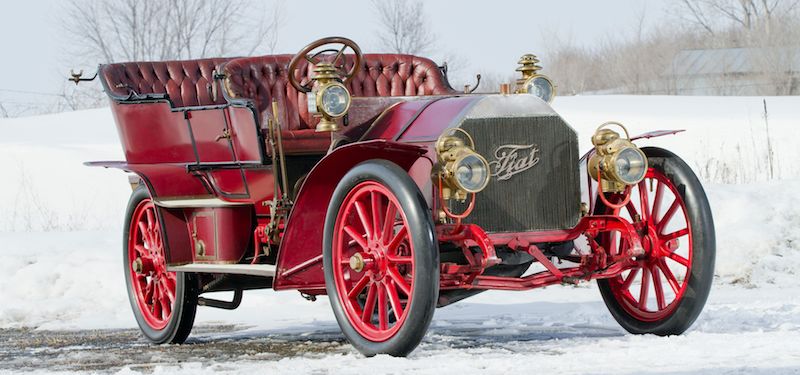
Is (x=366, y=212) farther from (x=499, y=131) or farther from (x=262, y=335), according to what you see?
(x=262, y=335)

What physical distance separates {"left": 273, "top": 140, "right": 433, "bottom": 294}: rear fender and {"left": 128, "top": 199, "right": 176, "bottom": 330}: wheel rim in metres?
1.47

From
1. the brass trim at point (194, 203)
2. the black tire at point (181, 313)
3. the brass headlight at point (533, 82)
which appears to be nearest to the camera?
the brass headlight at point (533, 82)

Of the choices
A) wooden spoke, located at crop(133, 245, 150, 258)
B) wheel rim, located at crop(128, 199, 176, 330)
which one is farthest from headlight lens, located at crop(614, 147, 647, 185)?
wooden spoke, located at crop(133, 245, 150, 258)

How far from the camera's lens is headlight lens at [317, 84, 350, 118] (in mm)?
5980

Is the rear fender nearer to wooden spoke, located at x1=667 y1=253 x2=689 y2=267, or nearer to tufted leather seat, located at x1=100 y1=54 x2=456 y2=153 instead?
wooden spoke, located at x1=667 y1=253 x2=689 y2=267

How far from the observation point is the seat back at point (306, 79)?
298 inches

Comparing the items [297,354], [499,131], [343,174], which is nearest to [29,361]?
[297,354]

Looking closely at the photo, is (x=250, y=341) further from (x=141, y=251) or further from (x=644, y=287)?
(x=644, y=287)

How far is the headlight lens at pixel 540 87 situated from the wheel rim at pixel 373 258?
1.23 meters

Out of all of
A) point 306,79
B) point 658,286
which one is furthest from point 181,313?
point 658,286

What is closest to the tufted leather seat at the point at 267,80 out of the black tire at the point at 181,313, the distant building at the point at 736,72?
the black tire at the point at 181,313

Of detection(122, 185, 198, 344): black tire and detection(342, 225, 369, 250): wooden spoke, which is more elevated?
detection(342, 225, 369, 250): wooden spoke

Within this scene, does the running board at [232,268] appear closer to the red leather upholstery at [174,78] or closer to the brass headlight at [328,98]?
the brass headlight at [328,98]

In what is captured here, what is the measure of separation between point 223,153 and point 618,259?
2131 mm
